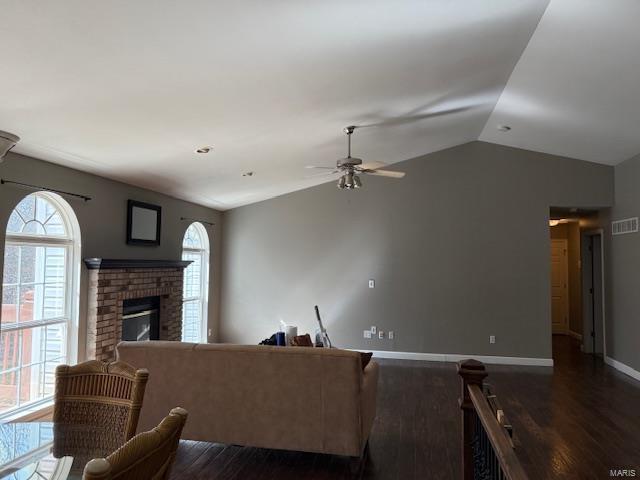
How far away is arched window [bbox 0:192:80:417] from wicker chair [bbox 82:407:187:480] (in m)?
3.48

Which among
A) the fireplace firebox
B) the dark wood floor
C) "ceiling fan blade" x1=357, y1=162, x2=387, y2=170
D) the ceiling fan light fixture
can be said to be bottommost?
the dark wood floor

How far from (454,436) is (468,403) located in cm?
182

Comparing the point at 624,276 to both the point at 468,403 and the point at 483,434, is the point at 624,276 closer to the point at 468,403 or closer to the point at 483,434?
the point at 468,403

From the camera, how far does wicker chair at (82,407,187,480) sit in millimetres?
859

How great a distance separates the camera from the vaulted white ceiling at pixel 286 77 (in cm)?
248

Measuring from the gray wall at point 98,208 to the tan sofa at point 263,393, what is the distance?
5.39 feet

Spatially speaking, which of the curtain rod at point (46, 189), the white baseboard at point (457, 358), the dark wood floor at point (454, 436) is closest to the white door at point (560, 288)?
the white baseboard at point (457, 358)

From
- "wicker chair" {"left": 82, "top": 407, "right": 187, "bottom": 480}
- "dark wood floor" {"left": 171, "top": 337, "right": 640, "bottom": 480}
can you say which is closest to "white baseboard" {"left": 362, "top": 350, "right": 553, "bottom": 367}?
"dark wood floor" {"left": 171, "top": 337, "right": 640, "bottom": 480}

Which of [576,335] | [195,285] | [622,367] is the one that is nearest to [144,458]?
[195,285]

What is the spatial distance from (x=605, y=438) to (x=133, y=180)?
217 inches

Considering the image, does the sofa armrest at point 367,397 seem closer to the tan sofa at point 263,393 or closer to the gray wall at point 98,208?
the tan sofa at point 263,393

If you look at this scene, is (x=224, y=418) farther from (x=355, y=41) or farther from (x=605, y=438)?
(x=605, y=438)

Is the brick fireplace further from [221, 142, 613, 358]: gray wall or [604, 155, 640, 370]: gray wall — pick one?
[604, 155, 640, 370]: gray wall

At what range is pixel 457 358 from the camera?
22.3 ft
